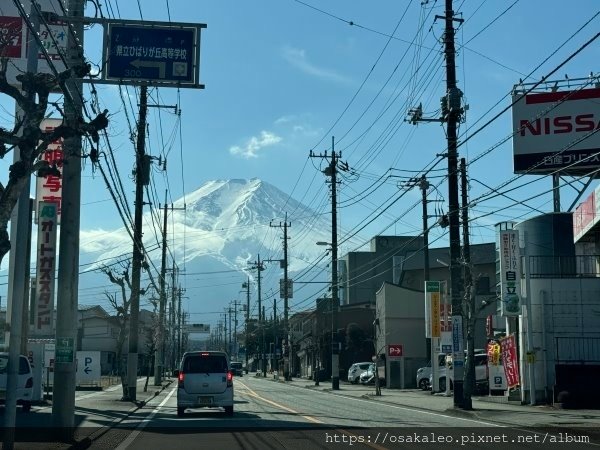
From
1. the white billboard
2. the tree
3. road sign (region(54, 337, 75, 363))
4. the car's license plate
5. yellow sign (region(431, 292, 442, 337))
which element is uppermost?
the white billboard

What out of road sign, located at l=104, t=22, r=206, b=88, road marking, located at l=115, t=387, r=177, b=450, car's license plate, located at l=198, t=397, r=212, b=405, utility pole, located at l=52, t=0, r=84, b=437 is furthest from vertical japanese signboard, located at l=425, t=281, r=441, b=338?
road sign, located at l=104, t=22, r=206, b=88

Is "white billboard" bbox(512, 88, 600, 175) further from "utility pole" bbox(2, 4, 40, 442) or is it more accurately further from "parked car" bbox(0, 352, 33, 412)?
"utility pole" bbox(2, 4, 40, 442)

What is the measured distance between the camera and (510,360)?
A: 34.6 meters

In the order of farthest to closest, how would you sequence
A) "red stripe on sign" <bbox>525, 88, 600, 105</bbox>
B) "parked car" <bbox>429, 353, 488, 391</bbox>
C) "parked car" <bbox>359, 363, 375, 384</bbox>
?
"parked car" <bbox>359, 363, 375, 384</bbox> → "parked car" <bbox>429, 353, 488, 391</bbox> → "red stripe on sign" <bbox>525, 88, 600, 105</bbox>

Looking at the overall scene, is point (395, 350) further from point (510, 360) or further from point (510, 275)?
point (510, 275)

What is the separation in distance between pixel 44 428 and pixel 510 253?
65.1ft

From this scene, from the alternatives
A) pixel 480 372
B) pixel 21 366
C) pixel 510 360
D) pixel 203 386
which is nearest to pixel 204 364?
pixel 203 386

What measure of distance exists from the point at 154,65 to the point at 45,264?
543 inches

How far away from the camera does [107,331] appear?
94.3 meters

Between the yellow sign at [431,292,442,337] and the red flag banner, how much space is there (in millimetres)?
6990

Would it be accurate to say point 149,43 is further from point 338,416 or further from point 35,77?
point 338,416

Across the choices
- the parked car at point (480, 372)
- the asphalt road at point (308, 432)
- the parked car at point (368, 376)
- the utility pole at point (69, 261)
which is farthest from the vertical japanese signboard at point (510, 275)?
the parked car at point (368, 376)

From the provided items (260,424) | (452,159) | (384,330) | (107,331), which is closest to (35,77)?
(260,424)

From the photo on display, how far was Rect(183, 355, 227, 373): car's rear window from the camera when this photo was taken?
84.4 ft
